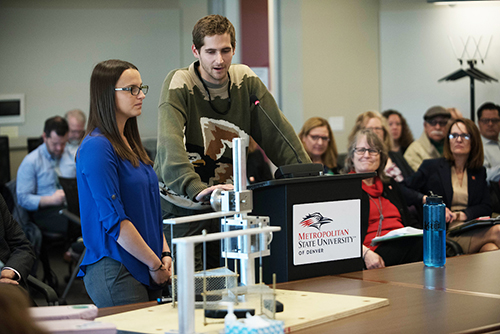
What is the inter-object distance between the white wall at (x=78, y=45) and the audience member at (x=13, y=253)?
11.9 ft

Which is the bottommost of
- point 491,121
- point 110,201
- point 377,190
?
point 377,190

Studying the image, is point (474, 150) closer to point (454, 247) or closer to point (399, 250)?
point (454, 247)

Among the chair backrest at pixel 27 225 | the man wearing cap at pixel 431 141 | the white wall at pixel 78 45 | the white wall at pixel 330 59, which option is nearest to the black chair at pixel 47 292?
the chair backrest at pixel 27 225

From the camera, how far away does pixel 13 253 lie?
2.25 meters

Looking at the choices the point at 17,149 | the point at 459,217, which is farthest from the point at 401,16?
the point at 17,149

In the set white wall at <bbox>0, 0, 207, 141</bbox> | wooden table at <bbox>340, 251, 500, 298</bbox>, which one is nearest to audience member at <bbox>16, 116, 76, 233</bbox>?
white wall at <bbox>0, 0, 207, 141</bbox>

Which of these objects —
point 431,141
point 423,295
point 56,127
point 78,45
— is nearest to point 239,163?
point 423,295

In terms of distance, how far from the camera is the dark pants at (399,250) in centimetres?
250

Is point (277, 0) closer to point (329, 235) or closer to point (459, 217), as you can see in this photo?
point (459, 217)

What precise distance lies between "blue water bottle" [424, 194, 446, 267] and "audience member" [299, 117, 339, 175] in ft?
7.70

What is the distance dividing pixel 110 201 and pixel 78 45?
4.50 metres

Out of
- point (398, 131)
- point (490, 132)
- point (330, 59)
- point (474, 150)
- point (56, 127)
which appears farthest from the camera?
point (330, 59)

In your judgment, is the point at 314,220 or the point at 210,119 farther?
the point at 210,119

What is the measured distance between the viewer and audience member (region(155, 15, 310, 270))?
6.46 ft
